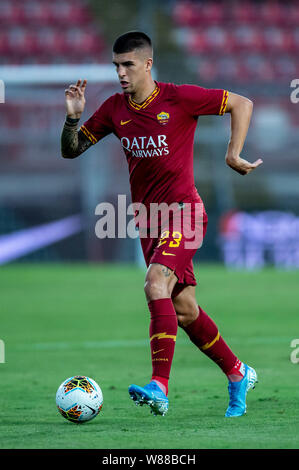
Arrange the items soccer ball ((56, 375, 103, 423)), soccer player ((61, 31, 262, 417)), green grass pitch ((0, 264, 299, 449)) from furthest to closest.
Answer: soccer player ((61, 31, 262, 417)) < soccer ball ((56, 375, 103, 423)) < green grass pitch ((0, 264, 299, 449))

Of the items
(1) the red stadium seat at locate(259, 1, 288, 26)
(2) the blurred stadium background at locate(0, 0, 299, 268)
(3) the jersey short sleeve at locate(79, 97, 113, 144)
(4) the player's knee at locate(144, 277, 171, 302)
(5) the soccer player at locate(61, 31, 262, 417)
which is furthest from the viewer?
(1) the red stadium seat at locate(259, 1, 288, 26)

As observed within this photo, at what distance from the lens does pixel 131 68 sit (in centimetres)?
489

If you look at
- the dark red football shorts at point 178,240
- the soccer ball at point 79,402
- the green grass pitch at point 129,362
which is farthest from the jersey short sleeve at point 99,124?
the green grass pitch at point 129,362

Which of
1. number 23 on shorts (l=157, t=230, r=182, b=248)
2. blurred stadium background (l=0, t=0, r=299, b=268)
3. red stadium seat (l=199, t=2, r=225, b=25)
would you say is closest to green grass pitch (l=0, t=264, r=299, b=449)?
number 23 on shorts (l=157, t=230, r=182, b=248)

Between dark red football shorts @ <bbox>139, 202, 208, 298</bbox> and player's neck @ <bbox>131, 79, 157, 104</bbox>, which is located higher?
player's neck @ <bbox>131, 79, 157, 104</bbox>

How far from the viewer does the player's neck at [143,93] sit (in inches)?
196

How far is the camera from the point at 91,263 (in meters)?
17.9

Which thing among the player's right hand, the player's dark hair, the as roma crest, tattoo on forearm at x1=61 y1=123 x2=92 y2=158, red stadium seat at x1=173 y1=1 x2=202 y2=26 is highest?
red stadium seat at x1=173 y1=1 x2=202 y2=26

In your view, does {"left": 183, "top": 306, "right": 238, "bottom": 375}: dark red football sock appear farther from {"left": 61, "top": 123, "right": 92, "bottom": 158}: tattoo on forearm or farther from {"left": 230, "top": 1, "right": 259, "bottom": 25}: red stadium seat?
{"left": 230, "top": 1, "right": 259, "bottom": 25}: red stadium seat

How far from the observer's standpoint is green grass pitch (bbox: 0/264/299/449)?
409 centimetres

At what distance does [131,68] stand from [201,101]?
45 centimetres

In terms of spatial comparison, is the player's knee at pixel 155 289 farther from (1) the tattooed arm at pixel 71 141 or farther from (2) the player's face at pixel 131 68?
(2) the player's face at pixel 131 68

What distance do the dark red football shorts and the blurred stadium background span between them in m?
11.4

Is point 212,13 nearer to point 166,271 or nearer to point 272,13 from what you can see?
point 272,13
